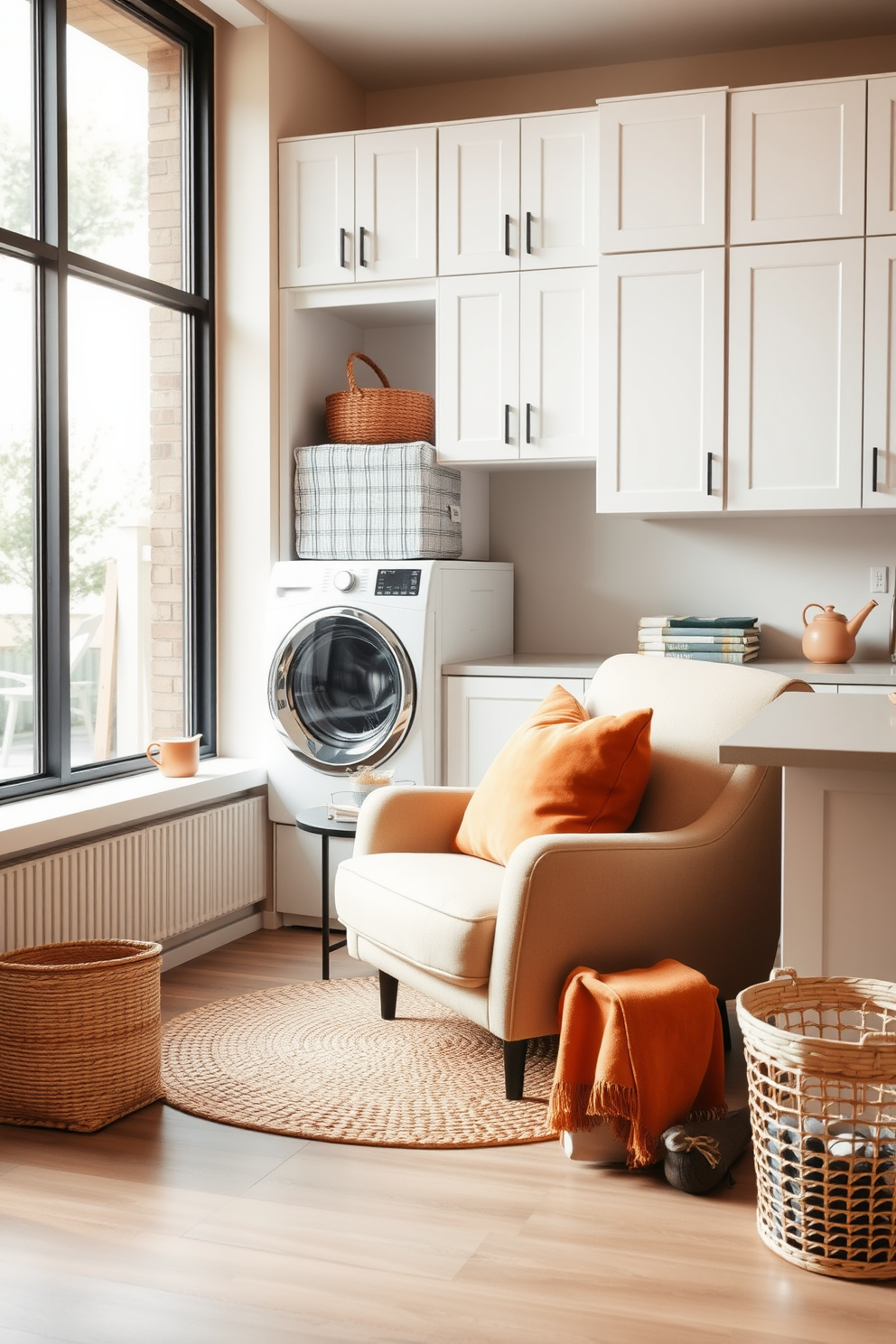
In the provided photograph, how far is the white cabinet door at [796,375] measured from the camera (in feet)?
12.2

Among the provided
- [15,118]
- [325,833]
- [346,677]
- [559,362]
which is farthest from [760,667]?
[15,118]

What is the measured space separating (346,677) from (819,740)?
231 centimetres

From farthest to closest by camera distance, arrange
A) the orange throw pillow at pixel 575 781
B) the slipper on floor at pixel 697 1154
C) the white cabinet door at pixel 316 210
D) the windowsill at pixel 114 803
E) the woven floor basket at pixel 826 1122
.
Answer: the white cabinet door at pixel 316 210
the windowsill at pixel 114 803
the orange throw pillow at pixel 575 781
the slipper on floor at pixel 697 1154
the woven floor basket at pixel 826 1122

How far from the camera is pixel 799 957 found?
205 cm

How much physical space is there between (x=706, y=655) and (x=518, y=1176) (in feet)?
6.50

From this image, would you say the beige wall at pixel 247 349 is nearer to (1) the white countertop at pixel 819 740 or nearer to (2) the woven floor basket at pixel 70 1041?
(2) the woven floor basket at pixel 70 1041

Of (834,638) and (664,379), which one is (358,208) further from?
(834,638)

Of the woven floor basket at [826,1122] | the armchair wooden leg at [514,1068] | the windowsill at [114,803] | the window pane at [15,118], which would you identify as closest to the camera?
the woven floor basket at [826,1122]

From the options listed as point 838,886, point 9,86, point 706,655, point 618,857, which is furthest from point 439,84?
point 838,886

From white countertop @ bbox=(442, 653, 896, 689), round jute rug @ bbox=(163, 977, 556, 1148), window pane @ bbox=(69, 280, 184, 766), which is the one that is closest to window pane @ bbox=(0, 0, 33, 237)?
window pane @ bbox=(69, 280, 184, 766)

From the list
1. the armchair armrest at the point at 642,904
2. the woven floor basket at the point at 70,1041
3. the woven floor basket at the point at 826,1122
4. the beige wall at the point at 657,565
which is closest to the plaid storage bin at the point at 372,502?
the beige wall at the point at 657,565

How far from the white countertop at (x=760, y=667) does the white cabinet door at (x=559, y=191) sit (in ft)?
3.93

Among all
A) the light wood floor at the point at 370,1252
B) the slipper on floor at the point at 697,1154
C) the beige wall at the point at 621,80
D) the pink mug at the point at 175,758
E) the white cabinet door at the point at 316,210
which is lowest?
the light wood floor at the point at 370,1252

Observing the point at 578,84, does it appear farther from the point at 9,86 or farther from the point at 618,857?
the point at 618,857
